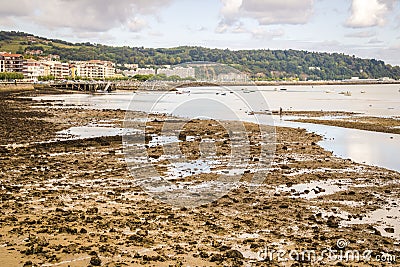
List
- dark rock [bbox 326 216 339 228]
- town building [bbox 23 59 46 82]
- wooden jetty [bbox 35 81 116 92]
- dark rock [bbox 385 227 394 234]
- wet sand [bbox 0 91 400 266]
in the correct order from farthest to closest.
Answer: town building [bbox 23 59 46 82] < wooden jetty [bbox 35 81 116 92] < dark rock [bbox 326 216 339 228] < dark rock [bbox 385 227 394 234] < wet sand [bbox 0 91 400 266]

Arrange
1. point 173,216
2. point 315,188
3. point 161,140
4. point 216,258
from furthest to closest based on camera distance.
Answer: point 161,140
point 315,188
point 173,216
point 216,258

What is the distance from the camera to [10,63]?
161500 millimetres

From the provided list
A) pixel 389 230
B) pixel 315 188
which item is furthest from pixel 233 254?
pixel 315 188

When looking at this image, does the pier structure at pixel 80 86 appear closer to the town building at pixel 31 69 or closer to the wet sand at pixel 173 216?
the town building at pixel 31 69

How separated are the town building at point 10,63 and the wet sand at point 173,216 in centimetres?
15433

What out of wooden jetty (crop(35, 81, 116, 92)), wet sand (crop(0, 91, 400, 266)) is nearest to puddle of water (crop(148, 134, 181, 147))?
wet sand (crop(0, 91, 400, 266))

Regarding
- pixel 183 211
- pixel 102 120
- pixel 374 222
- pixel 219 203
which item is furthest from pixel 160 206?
pixel 102 120

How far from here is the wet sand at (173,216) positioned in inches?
349

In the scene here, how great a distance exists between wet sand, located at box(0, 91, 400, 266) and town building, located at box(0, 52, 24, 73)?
154326mm

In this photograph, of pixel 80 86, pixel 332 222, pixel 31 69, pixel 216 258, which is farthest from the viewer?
pixel 31 69

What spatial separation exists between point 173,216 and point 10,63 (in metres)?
166

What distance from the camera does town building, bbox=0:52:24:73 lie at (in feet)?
524

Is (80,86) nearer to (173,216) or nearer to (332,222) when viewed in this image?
(173,216)

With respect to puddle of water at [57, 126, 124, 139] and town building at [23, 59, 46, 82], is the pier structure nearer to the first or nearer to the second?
town building at [23, 59, 46, 82]
